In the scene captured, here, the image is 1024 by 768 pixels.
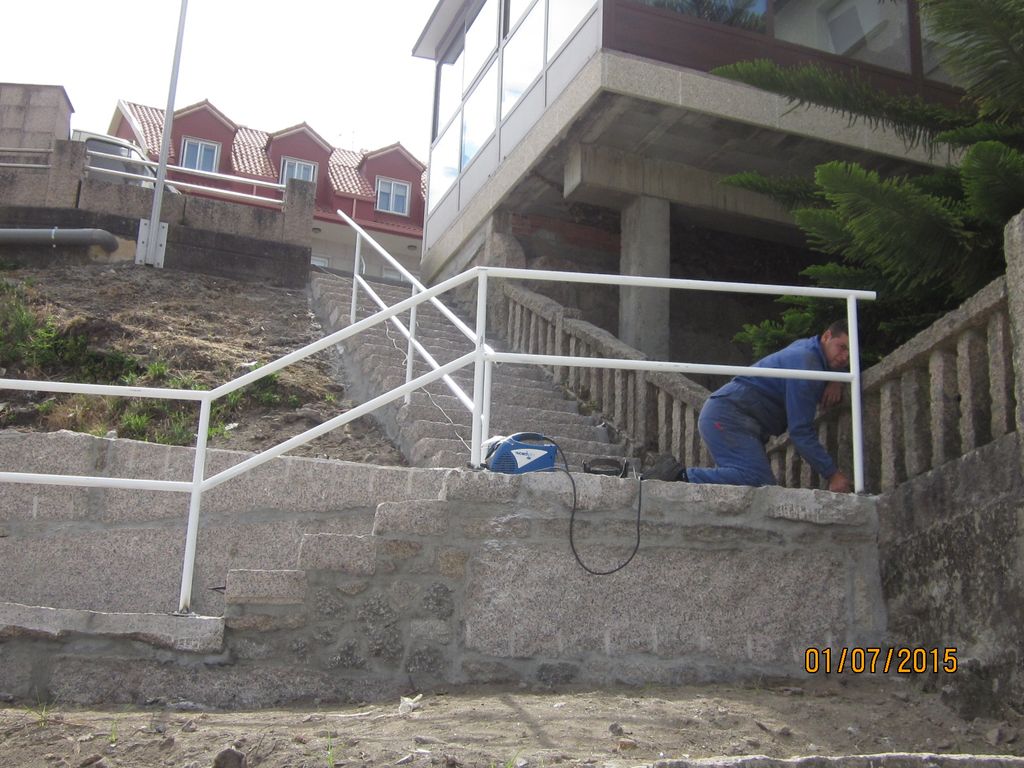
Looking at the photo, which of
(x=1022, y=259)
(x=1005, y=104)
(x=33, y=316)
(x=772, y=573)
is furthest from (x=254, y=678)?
(x=33, y=316)

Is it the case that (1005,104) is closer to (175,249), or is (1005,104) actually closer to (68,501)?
(68,501)

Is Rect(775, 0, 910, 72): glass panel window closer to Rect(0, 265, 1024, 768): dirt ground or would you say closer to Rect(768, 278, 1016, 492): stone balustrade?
Rect(768, 278, 1016, 492): stone balustrade

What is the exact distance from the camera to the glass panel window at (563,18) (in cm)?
992

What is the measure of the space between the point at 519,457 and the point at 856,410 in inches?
61.7

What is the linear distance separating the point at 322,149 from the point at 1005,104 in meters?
25.1

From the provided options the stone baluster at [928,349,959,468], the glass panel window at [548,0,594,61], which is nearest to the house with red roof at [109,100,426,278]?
the glass panel window at [548,0,594,61]

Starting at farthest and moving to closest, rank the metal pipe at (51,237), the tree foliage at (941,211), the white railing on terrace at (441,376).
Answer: the metal pipe at (51,237) < the tree foliage at (941,211) < the white railing on terrace at (441,376)

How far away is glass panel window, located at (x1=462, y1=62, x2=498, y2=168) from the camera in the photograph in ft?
39.7

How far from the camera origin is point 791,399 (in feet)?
17.8

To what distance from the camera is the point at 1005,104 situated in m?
5.92

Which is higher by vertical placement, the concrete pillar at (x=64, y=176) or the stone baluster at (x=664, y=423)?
the concrete pillar at (x=64, y=176)

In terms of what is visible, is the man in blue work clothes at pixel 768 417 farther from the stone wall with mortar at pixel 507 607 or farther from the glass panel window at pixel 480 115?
the glass panel window at pixel 480 115

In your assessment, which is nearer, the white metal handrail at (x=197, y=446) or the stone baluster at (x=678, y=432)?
the white metal handrail at (x=197, y=446)
